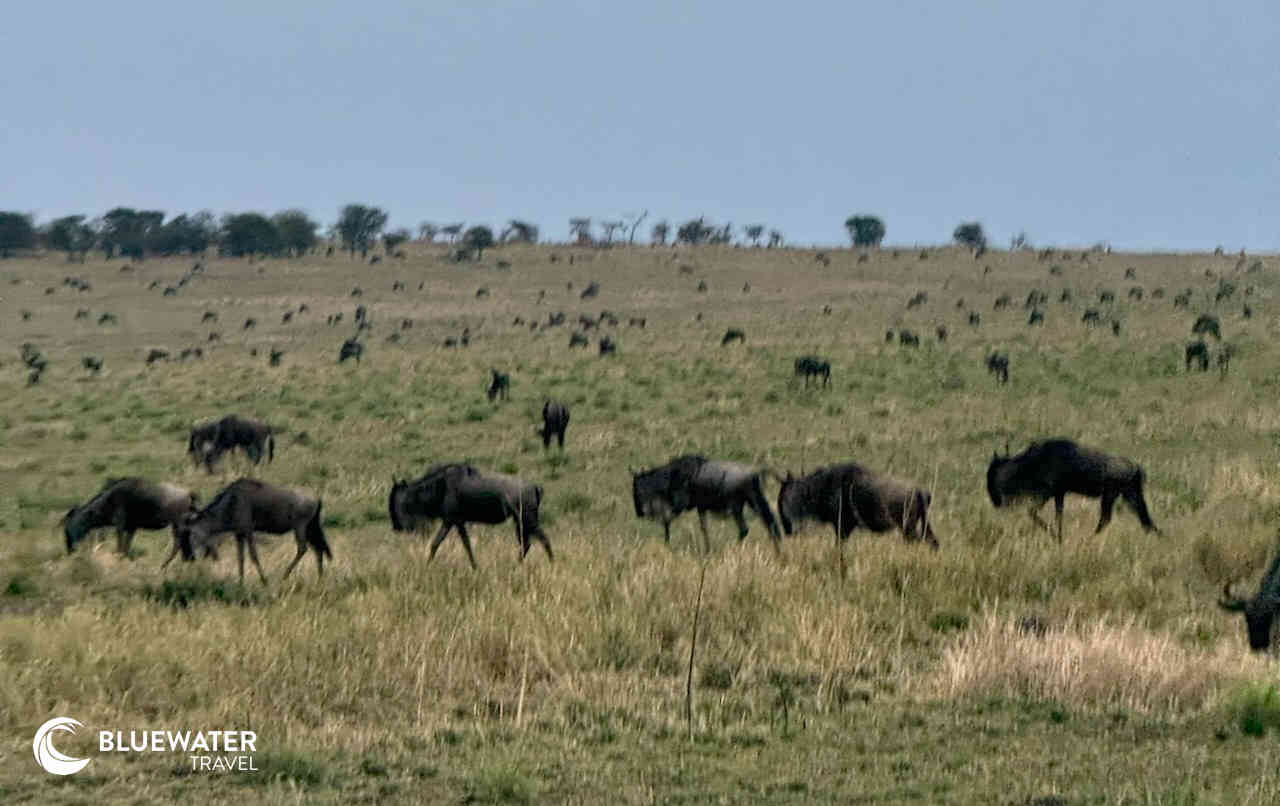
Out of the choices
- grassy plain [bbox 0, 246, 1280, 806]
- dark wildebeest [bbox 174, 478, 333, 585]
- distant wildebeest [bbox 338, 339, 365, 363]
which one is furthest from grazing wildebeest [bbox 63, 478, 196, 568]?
distant wildebeest [bbox 338, 339, 365, 363]

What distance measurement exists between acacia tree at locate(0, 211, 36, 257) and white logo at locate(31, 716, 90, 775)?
102304 mm

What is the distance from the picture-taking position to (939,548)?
11.7 metres

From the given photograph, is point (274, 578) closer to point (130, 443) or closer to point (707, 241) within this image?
point (130, 443)

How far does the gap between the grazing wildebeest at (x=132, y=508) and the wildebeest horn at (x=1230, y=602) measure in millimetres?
10472

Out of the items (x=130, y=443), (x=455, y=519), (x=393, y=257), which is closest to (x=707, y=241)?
(x=393, y=257)

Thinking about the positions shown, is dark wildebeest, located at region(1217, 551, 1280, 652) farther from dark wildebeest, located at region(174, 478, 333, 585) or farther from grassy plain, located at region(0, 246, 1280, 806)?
dark wildebeest, located at region(174, 478, 333, 585)

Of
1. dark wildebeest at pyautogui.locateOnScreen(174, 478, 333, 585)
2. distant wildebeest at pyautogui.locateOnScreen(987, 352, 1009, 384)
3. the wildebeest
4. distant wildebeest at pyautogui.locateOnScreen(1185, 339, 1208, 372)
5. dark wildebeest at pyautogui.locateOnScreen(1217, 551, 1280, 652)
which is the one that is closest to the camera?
dark wildebeest at pyautogui.locateOnScreen(1217, 551, 1280, 652)

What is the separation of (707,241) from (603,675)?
108360 mm

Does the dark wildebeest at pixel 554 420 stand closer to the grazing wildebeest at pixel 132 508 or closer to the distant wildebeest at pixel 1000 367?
the grazing wildebeest at pixel 132 508

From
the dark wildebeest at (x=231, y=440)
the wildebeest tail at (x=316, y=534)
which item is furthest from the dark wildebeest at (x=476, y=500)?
the dark wildebeest at (x=231, y=440)

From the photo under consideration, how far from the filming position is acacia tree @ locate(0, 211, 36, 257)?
100438mm

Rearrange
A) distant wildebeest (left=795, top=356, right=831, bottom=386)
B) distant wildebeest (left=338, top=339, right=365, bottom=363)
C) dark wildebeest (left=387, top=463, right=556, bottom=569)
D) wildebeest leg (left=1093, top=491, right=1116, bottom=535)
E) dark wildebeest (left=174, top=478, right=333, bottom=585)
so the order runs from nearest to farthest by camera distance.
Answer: wildebeest leg (left=1093, top=491, right=1116, bottom=535) < dark wildebeest (left=174, top=478, right=333, bottom=585) < dark wildebeest (left=387, top=463, right=556, bottom=569) < distant wildebeest (left=795, top=356, right=831, bottom=386) < distant wildebeest (left=338, top=339, right=365, bottom=363)

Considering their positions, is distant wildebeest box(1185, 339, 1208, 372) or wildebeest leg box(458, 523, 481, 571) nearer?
wildebeest leg box(458, 523, 481, 571)

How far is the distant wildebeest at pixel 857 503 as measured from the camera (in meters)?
12.6
